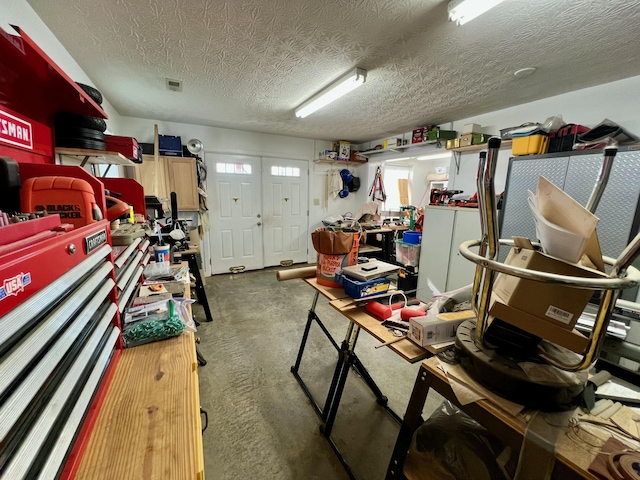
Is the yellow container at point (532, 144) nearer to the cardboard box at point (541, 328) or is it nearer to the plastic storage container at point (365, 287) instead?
the plastic storage container at point (365, 287)

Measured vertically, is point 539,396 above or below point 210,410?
above

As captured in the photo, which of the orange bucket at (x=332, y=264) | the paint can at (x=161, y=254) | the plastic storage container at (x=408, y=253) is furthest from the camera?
the plastic storage container at (x=408, y=253)

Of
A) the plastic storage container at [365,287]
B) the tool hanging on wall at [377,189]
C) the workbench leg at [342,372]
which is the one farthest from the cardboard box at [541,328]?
the tool hanging on wall at [377,189]

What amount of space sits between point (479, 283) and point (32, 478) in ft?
3.48

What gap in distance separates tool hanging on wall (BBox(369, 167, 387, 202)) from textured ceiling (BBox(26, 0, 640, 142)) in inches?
92.8

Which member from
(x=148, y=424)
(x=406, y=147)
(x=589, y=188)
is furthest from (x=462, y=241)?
(x=148, y=424)

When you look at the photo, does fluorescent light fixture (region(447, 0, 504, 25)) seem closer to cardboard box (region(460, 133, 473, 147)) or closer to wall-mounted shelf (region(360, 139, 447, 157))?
cardboard box (region(460, 133, 473, 147))

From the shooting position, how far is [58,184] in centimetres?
78

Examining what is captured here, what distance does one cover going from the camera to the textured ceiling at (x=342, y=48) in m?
1.43

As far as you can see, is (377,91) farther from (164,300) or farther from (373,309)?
(164,300)

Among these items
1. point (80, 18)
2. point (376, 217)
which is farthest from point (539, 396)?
point (376, 217)

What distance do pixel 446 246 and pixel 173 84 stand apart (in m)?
3.50

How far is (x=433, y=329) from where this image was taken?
35.9 inches

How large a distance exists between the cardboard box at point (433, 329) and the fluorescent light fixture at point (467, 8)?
5.14ft
